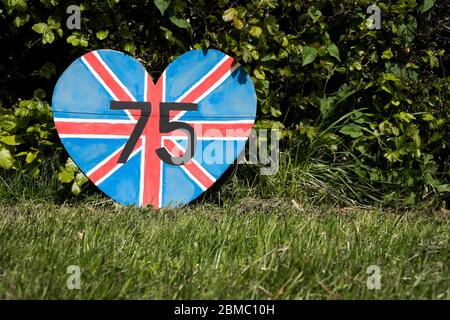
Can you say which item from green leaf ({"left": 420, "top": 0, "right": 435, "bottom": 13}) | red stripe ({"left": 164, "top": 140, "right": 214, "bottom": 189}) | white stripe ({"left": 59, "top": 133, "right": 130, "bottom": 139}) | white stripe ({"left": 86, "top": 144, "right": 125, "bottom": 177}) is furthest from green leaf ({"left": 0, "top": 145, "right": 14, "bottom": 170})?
green leaf ({"left": 420, "top": 0, "right": 435, "bottom": 13})

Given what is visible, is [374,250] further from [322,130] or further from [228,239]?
[322,130]

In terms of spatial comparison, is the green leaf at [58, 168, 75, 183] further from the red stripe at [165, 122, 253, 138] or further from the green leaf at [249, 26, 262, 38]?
the green leaf at [249, 26, 262, 38]

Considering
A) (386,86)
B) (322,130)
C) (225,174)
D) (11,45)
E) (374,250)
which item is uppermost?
(11,45)

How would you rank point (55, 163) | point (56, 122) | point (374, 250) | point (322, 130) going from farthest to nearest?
point (322, 130)
point (55, 163)
point (56, 122)
point (374, 250)

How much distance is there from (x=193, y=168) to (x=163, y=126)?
29 cm

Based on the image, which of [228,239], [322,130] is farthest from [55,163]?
[322,130]

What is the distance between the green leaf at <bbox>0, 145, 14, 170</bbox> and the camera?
3346 mm

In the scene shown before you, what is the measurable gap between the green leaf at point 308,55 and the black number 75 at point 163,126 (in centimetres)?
69

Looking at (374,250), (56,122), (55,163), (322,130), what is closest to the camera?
(374,250)

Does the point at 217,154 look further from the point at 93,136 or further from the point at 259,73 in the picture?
the point at 93,136

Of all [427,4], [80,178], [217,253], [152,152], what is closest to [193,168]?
[152,152]

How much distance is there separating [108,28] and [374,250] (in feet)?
6.60

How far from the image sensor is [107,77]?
332 centimetres

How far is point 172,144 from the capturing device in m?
3.42
